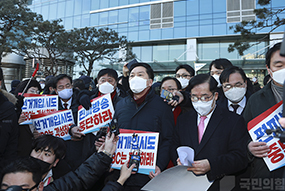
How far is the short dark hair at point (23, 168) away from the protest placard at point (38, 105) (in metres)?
2.05

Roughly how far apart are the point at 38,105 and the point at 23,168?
2315 millimetres

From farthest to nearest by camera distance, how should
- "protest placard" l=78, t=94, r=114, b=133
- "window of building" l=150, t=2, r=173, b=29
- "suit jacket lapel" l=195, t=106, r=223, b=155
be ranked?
"window of building" l=150, t=2, r=173, b=29, "protest placard" l=78, t=94, r=114, b=133, "suit jacket lapel" l=195, t=106, r=223, b=155

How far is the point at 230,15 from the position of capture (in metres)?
22.2

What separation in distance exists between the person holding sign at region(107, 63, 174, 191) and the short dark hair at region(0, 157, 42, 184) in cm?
95

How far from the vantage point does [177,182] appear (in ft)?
6.53

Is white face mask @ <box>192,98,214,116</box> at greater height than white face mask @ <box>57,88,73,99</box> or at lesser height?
lesser

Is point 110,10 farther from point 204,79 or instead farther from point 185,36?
point 204,79

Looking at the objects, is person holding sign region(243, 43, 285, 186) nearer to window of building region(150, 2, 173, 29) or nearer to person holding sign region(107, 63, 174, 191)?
person holding sign region(107, 63, 174, 191)

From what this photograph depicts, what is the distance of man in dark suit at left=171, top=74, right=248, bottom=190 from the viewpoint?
191 centimetres

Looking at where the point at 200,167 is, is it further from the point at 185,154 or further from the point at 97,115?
the point at 97,115

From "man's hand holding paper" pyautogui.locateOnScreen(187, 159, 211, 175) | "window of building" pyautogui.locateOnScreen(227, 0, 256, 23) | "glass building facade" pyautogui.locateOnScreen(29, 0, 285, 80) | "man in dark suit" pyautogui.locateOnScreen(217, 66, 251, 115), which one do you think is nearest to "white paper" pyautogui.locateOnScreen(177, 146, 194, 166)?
"man's hand holding paper" pyautogui.locateOnScreen(187, 159, 211, 175)

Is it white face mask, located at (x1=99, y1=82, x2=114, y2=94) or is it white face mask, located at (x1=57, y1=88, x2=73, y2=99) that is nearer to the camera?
white face mask, located at (x1=99, y1=82, x2=114, y2=94)

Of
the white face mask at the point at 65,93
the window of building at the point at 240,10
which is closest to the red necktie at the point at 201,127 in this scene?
the white face mask at the point at 65,93

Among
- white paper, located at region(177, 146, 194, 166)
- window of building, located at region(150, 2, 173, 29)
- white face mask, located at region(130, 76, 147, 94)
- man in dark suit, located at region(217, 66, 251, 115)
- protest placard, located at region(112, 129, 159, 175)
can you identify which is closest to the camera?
white paper, located at region(177, 146, 194, 166)
